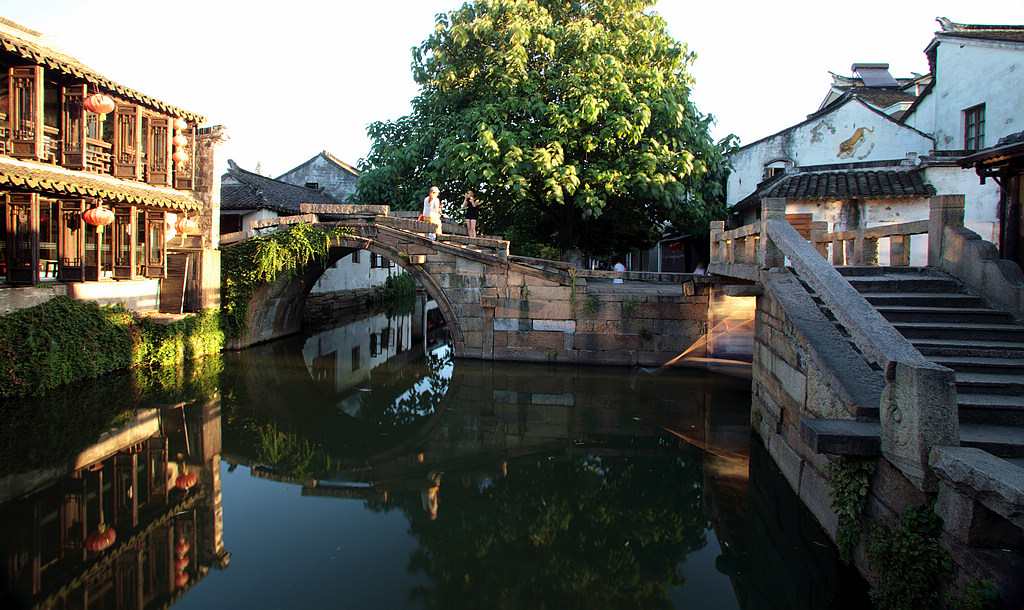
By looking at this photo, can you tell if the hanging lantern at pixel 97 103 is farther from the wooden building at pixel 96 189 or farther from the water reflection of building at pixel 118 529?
the water reflection of building at pixel 118 529

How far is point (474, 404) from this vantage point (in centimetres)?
905

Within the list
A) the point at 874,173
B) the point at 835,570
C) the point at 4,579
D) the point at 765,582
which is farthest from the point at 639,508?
the point at 874,173

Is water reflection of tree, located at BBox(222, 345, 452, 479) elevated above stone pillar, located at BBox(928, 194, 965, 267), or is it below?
below

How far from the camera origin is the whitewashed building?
485 inches

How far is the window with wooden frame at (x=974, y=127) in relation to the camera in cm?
1300

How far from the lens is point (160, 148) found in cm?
1186

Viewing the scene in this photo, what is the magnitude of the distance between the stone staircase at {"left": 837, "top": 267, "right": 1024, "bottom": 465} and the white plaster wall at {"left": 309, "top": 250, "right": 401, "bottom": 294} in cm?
1541

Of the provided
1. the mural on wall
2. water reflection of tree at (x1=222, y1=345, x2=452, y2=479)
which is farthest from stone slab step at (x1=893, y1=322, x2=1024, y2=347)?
the mural on wall

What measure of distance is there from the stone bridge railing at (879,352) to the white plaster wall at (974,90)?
25.8 ft

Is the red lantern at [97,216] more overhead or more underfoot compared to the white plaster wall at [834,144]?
more underfoot

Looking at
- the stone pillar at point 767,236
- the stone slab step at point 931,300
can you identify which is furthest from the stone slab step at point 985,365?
the stone pillar at point 767,236

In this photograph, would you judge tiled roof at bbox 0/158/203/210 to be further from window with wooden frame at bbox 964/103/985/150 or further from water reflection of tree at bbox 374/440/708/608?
window with wooden frame at bbox 964/103/985/150

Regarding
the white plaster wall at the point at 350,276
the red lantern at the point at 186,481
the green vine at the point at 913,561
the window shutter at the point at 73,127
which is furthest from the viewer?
the white plaster wall at the point at 350,276

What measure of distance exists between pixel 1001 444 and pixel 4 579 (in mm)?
6450
